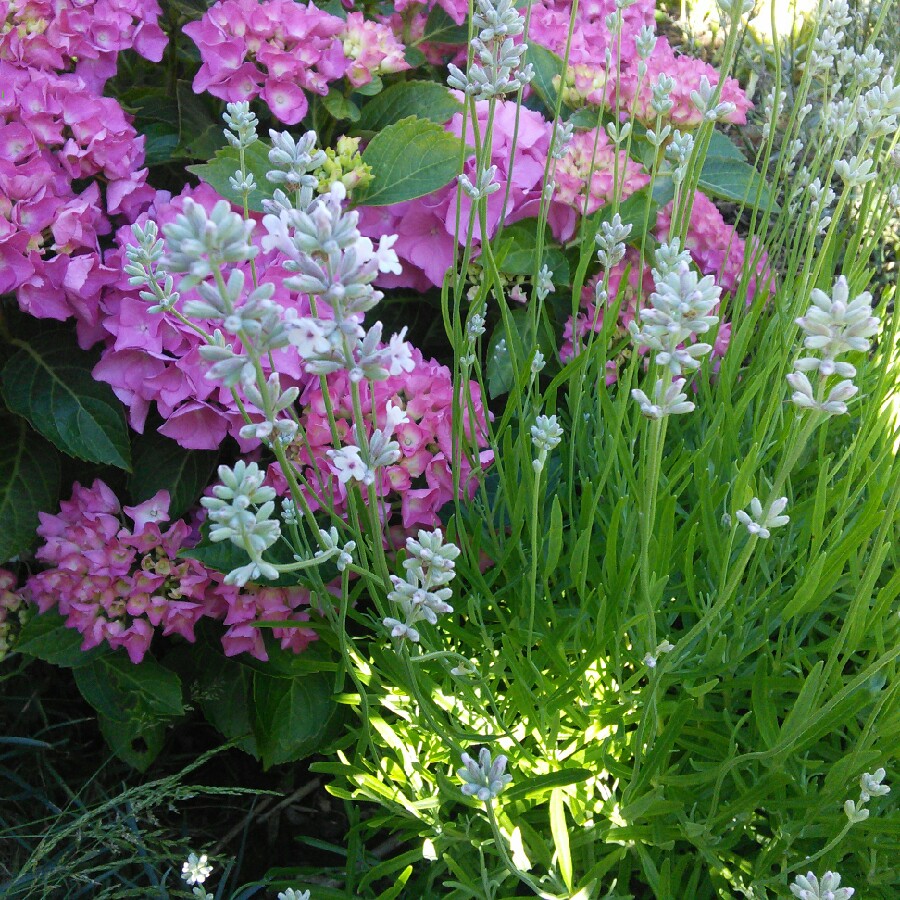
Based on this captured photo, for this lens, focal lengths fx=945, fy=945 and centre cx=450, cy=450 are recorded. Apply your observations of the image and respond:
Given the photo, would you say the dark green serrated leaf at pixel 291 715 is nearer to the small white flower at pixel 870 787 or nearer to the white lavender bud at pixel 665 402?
the small white flower at pixel 870 787

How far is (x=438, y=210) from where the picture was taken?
4.99ft

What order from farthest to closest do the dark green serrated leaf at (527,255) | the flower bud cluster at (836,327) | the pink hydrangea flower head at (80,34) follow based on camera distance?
the dark green serrated leaf at (527,255) < the pink hydrangea flower head at (80,34) < the flower bud cluster at (836,327)

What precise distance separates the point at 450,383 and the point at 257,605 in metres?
0.42

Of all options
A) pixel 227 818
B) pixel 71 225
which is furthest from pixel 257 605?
pixel 71 225

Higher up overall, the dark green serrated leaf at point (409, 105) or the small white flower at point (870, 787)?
the dark green serrated leaf at point (409, 105)

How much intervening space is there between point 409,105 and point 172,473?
72 cm

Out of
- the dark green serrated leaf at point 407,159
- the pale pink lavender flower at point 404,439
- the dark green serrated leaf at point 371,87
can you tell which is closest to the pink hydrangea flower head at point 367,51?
the dark green serrated leaf at point 371,87

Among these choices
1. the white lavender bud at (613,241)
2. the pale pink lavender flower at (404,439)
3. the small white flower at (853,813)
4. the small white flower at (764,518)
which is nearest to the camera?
the small white flower at (764,518)

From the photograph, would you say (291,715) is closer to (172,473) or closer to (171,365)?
(172,473)

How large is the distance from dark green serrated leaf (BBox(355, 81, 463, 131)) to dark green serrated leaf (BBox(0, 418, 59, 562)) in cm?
74

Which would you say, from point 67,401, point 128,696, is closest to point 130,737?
point 128,696

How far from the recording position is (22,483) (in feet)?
4.61

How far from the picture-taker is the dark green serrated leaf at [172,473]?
138 centimetres

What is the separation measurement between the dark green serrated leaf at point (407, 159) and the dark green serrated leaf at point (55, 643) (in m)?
0.78
